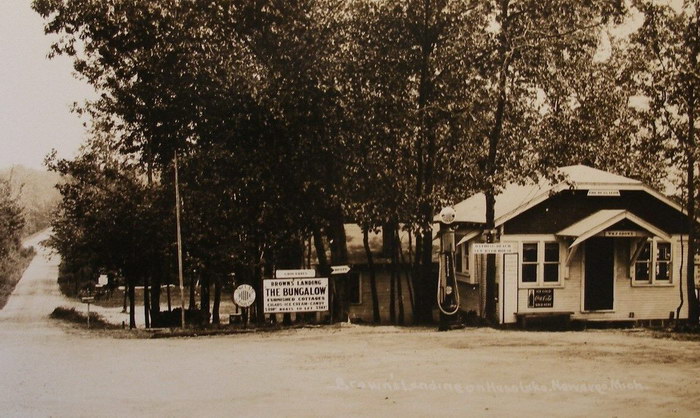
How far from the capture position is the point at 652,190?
1923cm

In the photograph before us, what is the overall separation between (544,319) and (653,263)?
11.2 ft

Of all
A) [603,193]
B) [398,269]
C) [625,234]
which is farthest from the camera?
[398,269]

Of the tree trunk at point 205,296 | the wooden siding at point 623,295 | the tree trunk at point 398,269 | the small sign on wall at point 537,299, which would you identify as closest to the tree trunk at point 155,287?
Answer: the tree trunk at point 205,296

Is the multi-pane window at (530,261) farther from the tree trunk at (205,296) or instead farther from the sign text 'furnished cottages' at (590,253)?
the tree trunk at (205,296)

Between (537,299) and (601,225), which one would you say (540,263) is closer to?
(537,299)

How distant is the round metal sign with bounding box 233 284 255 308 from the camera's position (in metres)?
16.2

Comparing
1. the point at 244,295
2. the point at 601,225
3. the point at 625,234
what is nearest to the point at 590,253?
the point at 625,234

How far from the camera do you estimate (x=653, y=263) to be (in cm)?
1981

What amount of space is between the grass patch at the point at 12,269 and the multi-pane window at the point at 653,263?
1460cm

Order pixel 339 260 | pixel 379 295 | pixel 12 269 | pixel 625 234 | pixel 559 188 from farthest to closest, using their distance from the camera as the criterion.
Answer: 1. pixel 379 295
2. pixel 339 260
3. pixel 559 188
4. pixel 625 234
5. pixel 12 269

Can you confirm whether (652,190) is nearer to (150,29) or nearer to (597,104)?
(597,104)

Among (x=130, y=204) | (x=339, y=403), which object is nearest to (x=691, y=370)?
(x=339, y=403)

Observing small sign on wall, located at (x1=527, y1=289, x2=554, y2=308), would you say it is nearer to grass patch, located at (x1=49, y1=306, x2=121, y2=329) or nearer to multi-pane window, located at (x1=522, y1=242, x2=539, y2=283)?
multi-pane window, located at (x1=522, y1=242, x2=539, y2=283)

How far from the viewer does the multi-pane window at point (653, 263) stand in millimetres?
19812
